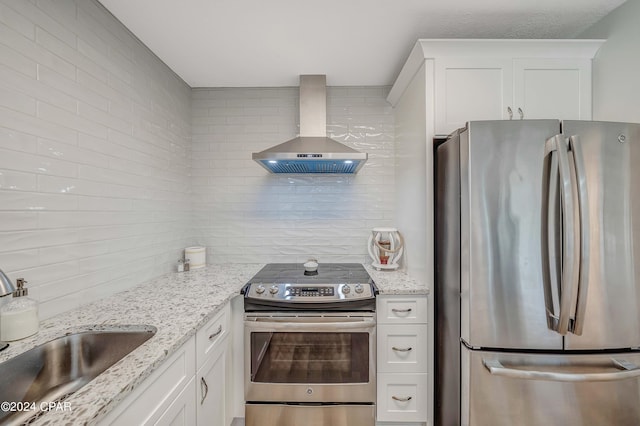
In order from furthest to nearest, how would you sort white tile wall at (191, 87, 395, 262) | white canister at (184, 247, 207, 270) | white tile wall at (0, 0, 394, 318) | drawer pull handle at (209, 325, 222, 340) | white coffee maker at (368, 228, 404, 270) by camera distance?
1. white tile wall at (191, 87, 395, 262)
2. white canister at (184, 247, 207, 270)
3. white coffee maker at (368, 228, 404, 270)
4. drawer pull handle at (209, 325, 222, 340)
5. white tile wall at (0, 0, 394, 318)

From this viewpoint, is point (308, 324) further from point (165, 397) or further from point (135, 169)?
point (135, 169)

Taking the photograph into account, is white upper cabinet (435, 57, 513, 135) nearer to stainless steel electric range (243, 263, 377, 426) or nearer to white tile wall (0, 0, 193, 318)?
stainless steel electric range (243, 263, 377, 426)

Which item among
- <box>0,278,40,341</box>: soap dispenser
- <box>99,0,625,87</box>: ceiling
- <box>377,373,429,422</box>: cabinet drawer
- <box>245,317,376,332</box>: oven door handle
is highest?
<box>99,0,625,87</box>: ceiling

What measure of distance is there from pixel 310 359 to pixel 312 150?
1360mm

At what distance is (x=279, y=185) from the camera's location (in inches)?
95.7

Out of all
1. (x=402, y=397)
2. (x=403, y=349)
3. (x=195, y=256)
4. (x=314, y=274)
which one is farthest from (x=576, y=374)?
(x=195, y=256)

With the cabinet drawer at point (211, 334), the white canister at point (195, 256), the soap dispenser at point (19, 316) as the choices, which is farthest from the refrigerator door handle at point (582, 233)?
the white canister at point (195, 256)

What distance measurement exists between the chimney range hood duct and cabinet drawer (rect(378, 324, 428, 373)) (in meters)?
1.11

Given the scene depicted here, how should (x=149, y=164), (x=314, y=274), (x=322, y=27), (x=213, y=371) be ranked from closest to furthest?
(x=213, y=371), (x=322, y=27), (x=149, y=164), (x=314, y=274)

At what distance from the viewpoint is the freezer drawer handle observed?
1191 mm

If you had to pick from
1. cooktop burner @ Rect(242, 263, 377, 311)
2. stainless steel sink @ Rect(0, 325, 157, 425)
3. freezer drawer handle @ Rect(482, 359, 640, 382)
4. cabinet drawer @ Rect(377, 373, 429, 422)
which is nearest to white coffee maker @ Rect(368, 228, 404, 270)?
cooktop burner @ Rect(242, 263, 377, 311)

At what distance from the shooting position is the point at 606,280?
1207mm

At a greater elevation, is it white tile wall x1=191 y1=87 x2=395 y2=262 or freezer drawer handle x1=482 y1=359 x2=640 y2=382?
white tile wall x1=191 y1=87 x2=395 y2=262

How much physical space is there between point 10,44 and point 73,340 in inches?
45.2
